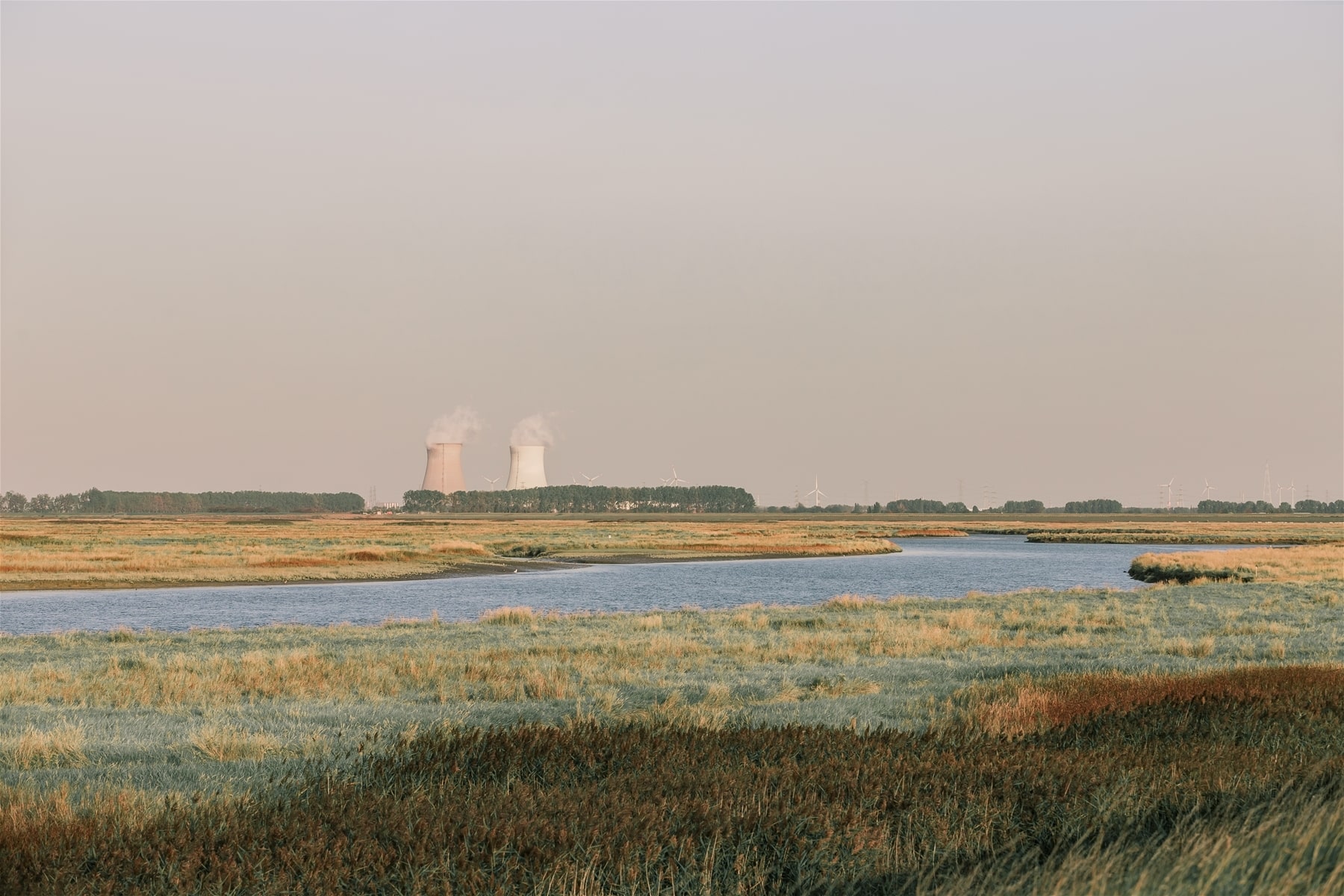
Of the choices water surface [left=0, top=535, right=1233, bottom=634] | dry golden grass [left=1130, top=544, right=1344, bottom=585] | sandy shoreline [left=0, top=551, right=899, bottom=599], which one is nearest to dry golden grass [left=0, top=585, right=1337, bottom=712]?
water surface [left=0, top=535, right=1233, bottom=634]

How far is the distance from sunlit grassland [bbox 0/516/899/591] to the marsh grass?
1860 inches

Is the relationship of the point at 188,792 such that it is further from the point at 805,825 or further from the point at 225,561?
the point at 225,561

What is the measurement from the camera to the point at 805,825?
6.86 m

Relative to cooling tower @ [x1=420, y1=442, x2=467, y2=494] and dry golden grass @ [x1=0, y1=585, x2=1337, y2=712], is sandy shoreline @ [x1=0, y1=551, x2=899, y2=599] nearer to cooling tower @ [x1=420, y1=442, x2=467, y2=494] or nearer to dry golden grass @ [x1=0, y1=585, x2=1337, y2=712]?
dry golden grass @ [x1=0, y1=585, x2=1337, y2=712]

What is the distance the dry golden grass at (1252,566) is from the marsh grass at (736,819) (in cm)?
3955


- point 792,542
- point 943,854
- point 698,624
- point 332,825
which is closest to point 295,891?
point 332,825

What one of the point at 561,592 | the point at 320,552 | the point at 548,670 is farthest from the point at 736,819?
the point at 320,552

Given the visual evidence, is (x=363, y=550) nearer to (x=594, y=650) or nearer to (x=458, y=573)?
(x=458, y=573)

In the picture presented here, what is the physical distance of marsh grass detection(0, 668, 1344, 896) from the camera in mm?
5914

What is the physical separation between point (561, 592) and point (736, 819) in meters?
42.7

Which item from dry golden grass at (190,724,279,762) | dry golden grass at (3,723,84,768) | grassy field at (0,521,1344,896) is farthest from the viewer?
dry golden grass at (190,724,279,762)

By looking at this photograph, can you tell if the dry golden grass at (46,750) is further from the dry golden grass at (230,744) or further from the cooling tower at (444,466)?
the cooling tower at (444,466)

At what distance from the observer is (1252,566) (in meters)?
54.1

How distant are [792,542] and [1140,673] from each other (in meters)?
81.3
